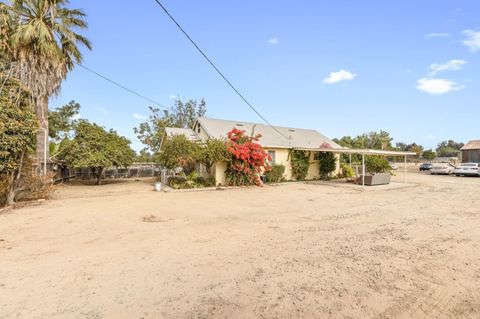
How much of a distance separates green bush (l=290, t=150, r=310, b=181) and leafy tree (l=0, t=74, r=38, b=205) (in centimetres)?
1560

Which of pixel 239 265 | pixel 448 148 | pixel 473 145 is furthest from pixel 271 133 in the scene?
pixel 448 148

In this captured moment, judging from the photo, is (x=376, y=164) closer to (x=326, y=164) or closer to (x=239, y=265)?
(x=326, y=164)

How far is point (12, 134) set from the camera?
29.2 feet

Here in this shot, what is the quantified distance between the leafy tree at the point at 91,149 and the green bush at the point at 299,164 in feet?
42.0

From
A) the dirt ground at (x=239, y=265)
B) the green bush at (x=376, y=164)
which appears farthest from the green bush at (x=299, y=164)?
the dirt ground at (x=239, y=265)

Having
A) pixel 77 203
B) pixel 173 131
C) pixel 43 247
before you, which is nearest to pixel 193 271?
pixel 43 247

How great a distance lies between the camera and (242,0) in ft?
38.1

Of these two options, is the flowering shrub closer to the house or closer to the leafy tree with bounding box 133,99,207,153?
the leafy tree with bounding box 133,99,207,153

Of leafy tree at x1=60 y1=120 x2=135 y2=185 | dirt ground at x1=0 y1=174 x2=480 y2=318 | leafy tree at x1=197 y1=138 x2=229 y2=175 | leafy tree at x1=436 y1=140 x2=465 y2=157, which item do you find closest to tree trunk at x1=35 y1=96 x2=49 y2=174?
leafy tree at x1=60 y1=120 x2=135 y2=185

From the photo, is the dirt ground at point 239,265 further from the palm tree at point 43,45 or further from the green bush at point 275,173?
the green bush at point 275,173

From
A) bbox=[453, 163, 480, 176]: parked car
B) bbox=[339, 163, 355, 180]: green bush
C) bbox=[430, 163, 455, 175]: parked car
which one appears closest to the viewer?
bbox=[339, 163, 355, 180]: green bush

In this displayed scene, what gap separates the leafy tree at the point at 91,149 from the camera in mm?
17375

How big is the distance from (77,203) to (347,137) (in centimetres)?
3410

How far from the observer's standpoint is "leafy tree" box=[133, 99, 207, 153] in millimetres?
33906
